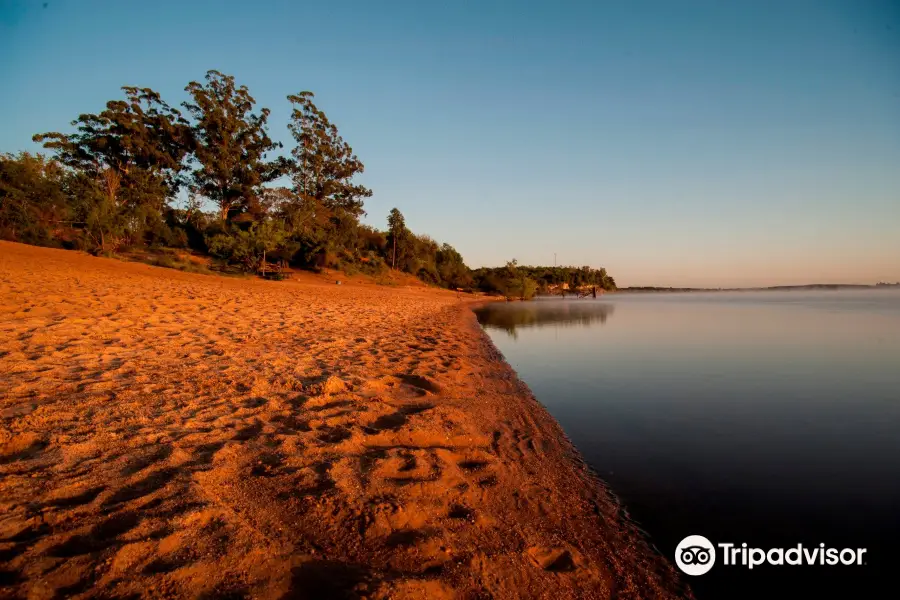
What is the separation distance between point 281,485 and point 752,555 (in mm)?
3818

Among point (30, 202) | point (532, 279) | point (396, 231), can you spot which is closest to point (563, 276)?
point (532, 279)

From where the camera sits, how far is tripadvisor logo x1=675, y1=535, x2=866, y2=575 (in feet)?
10.5

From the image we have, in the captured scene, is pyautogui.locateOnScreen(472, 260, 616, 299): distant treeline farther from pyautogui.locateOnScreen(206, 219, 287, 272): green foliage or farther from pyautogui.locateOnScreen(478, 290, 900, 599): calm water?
pyautogui.locateOnScreen(478, 290, 900, 599): calm water

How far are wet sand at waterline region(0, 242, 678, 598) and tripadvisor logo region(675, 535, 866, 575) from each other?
0.37 metres

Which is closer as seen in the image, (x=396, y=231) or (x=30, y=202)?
(x=30, y=202)

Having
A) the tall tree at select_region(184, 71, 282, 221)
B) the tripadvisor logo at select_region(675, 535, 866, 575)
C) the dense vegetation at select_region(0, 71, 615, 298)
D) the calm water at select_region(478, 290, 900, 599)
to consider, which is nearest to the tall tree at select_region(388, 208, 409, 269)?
the dense vegetation at select_region(0, 71, 615, 298)

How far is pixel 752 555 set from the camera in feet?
10.8

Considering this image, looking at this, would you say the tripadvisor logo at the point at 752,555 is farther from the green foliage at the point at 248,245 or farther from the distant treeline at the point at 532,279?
the distant treeline at the point at 532,279

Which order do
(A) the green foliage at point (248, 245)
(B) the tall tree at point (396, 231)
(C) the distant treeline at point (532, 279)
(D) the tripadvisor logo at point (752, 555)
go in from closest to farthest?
(D) the tripadvisor logo at point (752, 555) → (A) the green foliage at point (248, 245) → (B) the tall tree at point (396, 231) → (C) the distant treeline at point (532, 279)

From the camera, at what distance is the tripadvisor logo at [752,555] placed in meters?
3.19

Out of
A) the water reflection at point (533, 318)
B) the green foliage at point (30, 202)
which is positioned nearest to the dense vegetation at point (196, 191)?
the green foliage at point (30, 202)

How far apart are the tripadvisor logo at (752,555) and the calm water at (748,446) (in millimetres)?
60

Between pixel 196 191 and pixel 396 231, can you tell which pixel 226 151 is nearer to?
pixel 196 191

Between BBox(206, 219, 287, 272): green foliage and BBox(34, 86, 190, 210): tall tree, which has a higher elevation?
BBox(34, 86, 190, 210): tall tree
